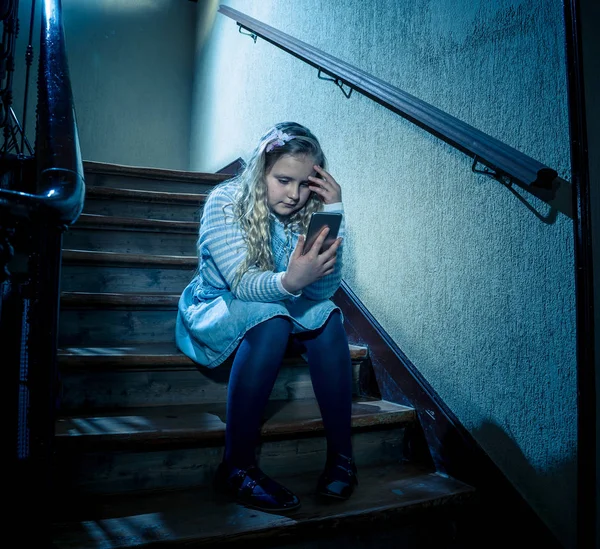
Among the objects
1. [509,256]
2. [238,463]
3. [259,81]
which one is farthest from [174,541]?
[259,81]

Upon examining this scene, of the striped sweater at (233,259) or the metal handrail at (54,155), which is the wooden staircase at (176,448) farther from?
the metal handrail at (54,155)

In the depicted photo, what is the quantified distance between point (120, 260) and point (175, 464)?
2.88 feet

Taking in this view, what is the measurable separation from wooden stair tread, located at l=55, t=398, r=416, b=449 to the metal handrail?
565mm

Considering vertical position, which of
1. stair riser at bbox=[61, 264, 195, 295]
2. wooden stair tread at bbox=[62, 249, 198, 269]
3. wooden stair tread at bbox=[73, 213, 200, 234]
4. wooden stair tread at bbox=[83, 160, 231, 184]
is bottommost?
stair riser at bbox=[61, 264, 195, 295]

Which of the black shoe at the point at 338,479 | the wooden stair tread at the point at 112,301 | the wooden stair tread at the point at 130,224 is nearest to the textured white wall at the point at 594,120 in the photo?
the black shoe at the point at 338,479

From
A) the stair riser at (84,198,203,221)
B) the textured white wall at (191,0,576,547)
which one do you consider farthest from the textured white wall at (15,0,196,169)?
the textured white wall at (191,0,576,547)

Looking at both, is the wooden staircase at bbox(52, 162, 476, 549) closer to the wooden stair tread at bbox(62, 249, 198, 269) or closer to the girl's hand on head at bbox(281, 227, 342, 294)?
the wooden stair tread at bbox(62, 249, 198, 269)

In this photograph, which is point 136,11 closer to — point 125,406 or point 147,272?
point 147,272

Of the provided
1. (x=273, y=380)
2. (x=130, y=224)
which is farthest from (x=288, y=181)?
(x=130, y=224)

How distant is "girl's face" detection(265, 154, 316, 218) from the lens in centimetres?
129

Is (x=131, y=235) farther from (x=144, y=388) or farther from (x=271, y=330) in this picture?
(x=271, y=330)

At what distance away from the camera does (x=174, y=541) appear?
0.88 m

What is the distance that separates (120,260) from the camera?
1.78 meters

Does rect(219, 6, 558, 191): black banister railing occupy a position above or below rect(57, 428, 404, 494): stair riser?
above
